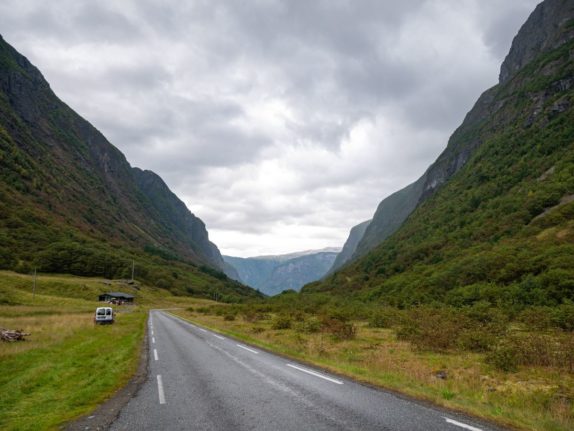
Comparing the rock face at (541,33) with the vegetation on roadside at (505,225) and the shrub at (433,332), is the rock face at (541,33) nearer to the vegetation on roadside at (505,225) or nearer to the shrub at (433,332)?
the vegetation on roadside at (505,225)

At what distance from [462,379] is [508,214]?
80155 millimetres

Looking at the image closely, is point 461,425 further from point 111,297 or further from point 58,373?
point 111,297

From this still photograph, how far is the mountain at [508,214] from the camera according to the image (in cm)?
4897

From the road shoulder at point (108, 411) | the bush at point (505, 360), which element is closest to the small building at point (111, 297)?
the road shoulder at point (108, 411)

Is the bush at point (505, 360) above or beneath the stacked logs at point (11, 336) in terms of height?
beneath

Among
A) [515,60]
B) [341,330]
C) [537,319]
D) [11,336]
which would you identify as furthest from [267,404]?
[515,60]

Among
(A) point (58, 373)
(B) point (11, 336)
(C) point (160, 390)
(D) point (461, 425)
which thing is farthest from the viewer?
(B) point (11, 336)

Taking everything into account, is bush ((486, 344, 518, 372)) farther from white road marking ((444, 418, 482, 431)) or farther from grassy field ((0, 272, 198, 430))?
grassy field ((0, 272, 198, 430))

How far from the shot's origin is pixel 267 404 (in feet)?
28.9

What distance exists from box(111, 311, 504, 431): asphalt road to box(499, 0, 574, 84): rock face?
176157mm

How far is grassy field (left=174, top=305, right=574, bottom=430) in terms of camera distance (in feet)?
28.2

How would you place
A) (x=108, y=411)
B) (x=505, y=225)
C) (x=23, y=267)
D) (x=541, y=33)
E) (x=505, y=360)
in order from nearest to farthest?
(x=108, y=411) → (x=505, y=360) → (x=505, y=225) → (x=23, y=267) → (x=541, y=33)

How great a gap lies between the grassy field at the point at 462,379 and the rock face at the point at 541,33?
554 ft

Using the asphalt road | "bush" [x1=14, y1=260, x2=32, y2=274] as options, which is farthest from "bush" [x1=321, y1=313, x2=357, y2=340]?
"bush" [x1=14, y1=260, x2=32, y2=274]
